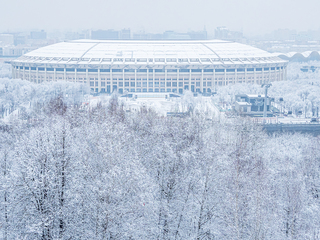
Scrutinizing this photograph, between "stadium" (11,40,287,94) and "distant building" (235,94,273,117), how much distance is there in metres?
15.0

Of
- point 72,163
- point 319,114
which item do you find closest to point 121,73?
point 319,114

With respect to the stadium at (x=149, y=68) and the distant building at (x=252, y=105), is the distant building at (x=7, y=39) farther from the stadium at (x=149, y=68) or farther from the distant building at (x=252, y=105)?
the distant building at (x=252, y=105)

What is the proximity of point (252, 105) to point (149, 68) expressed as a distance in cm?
1993

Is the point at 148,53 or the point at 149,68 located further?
the point at 148,53

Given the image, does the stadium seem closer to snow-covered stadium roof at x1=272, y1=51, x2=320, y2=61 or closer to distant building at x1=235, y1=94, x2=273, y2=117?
distant building at x1=235, y1=94, x2=273, y2=117

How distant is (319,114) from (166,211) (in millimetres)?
36880

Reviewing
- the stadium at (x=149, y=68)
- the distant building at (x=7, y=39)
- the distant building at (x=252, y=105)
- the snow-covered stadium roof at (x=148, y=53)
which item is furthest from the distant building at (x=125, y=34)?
the distant building at (x=252, y=105)

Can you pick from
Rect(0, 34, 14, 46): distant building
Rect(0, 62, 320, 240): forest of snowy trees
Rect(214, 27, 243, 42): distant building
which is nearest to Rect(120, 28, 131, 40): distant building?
Rect(214, 27, 243, 42): distant building

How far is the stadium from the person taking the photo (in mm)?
63469

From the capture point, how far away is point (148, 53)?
6875cm

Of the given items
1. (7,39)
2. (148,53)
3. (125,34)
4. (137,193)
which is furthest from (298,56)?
(7,39)

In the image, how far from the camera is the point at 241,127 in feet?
103

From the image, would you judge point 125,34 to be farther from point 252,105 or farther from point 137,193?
point 137,193

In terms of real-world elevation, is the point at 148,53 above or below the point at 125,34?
below
